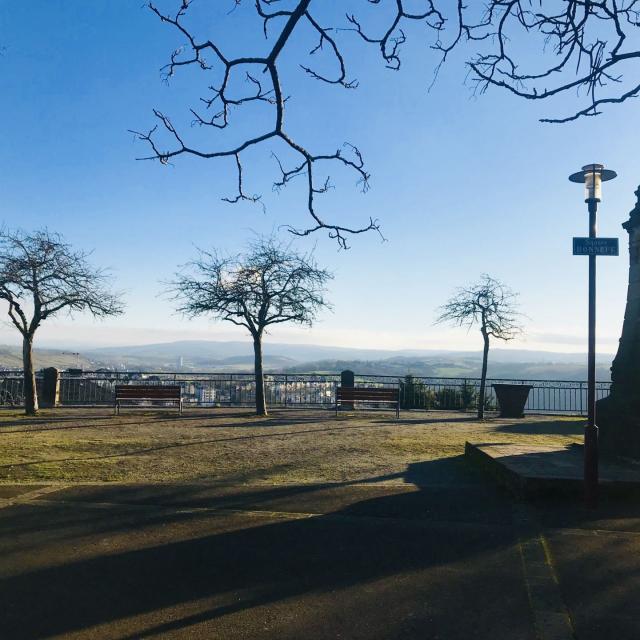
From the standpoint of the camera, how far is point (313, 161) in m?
4.62

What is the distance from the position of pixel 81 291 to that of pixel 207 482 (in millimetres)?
10438

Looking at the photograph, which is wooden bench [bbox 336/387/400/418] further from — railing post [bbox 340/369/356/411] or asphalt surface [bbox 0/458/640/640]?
asphalt surface [bbox 0/458/640/640]

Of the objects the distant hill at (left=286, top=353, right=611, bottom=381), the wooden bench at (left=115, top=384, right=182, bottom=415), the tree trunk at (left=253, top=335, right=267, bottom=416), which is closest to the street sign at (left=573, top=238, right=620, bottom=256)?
the tree trunk at (left=253, top=335, right=267, bottom=416)

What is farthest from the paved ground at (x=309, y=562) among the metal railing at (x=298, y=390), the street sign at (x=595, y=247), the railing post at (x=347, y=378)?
the metal railing at (x=298, y=390)

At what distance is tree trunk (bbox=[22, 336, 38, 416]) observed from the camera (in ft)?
51.6

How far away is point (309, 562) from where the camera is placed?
473 centimetres

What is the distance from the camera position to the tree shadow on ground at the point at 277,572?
3672 millimetres

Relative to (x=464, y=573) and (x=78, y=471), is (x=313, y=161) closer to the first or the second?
(x=464, y=573)

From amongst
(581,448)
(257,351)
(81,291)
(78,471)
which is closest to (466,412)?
(257,351)

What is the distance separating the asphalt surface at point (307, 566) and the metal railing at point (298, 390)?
541 inches

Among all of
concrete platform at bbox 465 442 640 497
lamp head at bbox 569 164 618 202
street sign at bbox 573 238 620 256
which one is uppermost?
lamp head at bbox 569 164 618 202

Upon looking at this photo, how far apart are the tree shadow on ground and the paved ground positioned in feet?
0.05

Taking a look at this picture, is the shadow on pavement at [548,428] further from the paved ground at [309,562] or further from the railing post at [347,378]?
the paved ground at [309,562]

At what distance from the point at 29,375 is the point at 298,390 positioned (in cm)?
918
